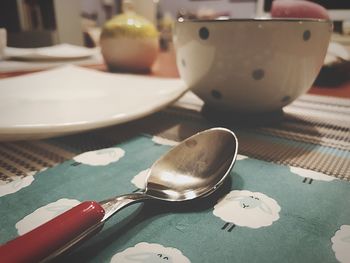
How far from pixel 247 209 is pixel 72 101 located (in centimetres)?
28

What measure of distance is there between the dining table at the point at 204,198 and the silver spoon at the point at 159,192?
10mm

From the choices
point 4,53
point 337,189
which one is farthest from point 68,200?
point 4,53

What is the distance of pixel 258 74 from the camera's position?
0.38 meters

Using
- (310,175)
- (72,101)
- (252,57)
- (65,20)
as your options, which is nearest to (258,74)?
(252,57)

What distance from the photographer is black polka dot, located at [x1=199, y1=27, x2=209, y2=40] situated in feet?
1.26

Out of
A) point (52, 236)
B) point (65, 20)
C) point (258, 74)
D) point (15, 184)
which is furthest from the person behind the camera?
point (65, 20)

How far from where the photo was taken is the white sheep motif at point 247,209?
0.76ft

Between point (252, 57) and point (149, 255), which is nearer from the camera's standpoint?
point (149, 255)

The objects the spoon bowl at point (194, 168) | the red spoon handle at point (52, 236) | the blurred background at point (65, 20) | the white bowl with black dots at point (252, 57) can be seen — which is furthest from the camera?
the blurred background at point (65, 20)

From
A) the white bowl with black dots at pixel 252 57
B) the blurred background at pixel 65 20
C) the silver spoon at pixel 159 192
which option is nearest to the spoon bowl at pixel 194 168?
the silver spoon at pixel 159 192

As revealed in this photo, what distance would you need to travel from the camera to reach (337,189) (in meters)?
0.28

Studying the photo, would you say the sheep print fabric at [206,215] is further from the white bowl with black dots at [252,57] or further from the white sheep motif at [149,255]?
the white bowl with black dots at [252,57]

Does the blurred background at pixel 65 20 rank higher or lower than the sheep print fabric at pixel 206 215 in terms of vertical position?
higher

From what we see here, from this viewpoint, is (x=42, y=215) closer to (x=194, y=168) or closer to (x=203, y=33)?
(x=194, y=168)
